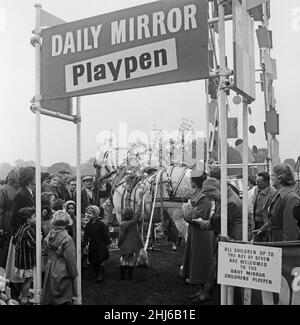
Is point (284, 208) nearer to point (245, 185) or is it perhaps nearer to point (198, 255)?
point (245, 185)

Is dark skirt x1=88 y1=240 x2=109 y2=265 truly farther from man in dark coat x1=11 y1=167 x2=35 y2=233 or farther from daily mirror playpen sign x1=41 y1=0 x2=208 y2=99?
daily mirror playpen sign x1=41 y1=0 x2=208 y2=99

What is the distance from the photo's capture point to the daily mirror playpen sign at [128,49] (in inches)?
154

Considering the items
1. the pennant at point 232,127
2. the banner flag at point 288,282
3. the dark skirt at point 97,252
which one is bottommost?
the dark skirt at point 97,252

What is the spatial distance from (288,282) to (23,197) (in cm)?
363

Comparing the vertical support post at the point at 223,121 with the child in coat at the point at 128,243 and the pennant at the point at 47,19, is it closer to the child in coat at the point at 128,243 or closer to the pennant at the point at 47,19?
the pennant at the point at 47,19

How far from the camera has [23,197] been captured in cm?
589

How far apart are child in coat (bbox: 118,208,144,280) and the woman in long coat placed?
138 centimetres

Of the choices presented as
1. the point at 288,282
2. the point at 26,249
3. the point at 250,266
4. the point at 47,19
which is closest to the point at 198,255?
the point at 26,249

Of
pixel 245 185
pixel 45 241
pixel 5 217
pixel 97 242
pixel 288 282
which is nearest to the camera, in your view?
pixel 288 282

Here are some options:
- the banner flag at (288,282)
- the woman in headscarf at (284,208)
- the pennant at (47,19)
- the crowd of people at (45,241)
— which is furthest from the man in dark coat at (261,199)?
the pennant at (47,19)

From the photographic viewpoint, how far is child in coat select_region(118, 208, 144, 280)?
7219 mm

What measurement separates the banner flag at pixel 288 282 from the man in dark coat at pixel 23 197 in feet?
10.9
